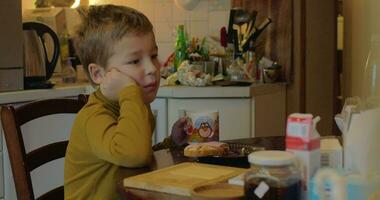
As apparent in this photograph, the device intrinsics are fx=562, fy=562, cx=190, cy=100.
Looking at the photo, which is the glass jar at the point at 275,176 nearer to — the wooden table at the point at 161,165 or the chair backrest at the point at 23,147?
the wooden table at the point at 161,165

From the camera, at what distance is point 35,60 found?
2.49 m

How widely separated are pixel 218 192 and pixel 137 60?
0.49m

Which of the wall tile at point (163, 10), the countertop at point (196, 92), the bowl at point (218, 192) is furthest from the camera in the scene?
the wall tile at point (163, 10)

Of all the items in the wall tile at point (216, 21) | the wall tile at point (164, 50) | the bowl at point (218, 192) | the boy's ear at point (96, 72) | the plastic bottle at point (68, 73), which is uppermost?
the wall tile at point (216, 21)

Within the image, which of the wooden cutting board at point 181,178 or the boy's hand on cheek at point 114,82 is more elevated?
the boy's hand on cheek at point 114,82

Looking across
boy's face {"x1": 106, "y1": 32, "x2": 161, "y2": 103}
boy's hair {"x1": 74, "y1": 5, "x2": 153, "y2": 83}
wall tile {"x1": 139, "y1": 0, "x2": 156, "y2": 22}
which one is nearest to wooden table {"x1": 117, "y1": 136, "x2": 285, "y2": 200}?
boy's face {"x1": 106, "y1": 32, "x2": 161, "y2": 103}

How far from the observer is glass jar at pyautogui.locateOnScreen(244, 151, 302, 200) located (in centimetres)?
74

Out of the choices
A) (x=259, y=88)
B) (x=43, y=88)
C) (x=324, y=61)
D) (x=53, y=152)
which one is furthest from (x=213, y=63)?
(x=53, y=152)

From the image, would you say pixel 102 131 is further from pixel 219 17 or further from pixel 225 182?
pixel 219 17

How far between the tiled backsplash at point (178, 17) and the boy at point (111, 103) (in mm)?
1640

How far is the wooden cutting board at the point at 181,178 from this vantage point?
0.93 metres

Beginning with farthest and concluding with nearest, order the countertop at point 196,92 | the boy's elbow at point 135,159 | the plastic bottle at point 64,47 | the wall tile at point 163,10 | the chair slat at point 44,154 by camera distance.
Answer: the wall tile at point 163,10, the plastic bottle at point 64,47, the countertop at point 196,92, the chair slat at point 44,154, the boy's elbow at point 135,159

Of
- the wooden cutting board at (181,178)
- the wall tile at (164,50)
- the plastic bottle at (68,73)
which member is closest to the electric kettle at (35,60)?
the plastic bottle at (68,73)

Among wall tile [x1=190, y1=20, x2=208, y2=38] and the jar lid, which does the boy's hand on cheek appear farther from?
wall tile [x1=190, y1=20, x2=208, y2=38]
